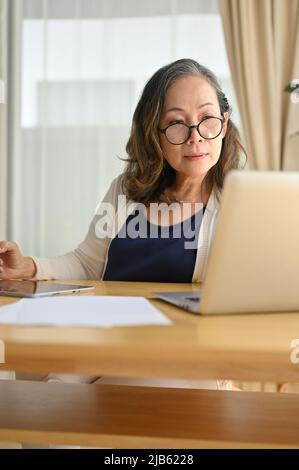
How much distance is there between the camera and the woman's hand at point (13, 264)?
135 cm

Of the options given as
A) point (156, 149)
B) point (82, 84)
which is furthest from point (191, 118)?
point (82, 84)

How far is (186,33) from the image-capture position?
10.5ft

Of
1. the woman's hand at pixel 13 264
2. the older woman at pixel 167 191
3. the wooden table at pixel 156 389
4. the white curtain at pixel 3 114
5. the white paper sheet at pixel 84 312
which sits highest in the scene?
the white curtain at pixel 3 114

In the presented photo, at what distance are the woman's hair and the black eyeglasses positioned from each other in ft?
0.30

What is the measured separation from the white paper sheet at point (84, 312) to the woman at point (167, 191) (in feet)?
1.97

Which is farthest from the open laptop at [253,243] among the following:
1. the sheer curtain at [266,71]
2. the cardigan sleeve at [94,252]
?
the sheer curtain at [266,71]

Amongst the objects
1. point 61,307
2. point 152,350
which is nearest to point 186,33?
point 61,307

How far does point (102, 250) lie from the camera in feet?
5.57

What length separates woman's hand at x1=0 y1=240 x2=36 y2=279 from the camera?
135cm

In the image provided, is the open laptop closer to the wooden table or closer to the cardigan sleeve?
the wooden table

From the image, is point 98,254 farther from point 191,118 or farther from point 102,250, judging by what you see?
point 191,118

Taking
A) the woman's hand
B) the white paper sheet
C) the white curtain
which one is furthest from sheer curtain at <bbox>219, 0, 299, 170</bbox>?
the white paper sheet

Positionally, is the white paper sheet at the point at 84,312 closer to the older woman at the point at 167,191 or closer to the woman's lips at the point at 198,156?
the older woman at the point at 167,191
